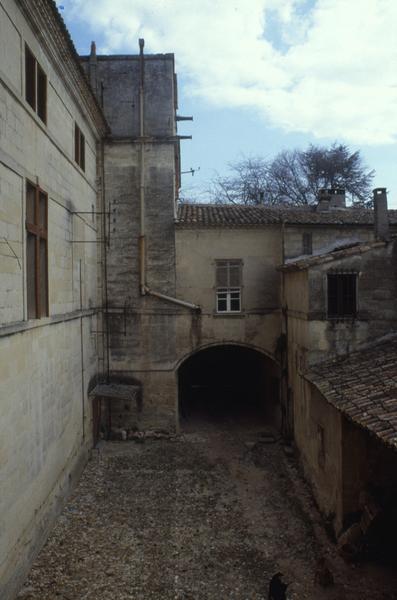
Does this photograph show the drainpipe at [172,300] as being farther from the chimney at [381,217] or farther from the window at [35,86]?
the window at [35,86]

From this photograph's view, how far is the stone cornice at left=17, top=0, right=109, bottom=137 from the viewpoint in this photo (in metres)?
9.71

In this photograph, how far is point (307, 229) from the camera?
17.6 m

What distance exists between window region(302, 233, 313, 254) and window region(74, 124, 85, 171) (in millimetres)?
8047

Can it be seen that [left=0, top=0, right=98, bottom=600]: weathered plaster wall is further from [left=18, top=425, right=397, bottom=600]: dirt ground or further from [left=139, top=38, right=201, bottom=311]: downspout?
[left=139, top=38, right=201, bottom=311]: downspout

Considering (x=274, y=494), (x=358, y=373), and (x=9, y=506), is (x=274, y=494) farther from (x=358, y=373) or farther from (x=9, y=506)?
(x=9, y=506)

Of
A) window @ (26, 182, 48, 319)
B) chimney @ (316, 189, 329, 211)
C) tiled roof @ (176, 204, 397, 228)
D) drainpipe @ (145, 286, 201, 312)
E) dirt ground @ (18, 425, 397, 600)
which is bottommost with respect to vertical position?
dirt ground @ (18, 425, 397, 600)

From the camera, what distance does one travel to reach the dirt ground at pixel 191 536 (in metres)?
9.00

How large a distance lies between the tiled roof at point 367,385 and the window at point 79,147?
9146mm

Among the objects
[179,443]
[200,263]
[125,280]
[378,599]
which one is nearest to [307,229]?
[200,263]

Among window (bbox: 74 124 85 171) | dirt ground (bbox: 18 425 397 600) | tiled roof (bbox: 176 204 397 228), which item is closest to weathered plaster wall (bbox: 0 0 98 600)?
window (bbox: 74 124 85 171)

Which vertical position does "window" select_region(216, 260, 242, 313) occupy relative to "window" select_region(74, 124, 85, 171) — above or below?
below

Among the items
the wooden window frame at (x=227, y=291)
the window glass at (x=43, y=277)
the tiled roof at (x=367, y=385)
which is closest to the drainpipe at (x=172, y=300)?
the wooden window frame at (x=227, y=291)

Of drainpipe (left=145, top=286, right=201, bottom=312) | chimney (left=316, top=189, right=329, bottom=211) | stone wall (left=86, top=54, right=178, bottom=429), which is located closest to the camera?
drainpipe (left=145, top=286, right=201, bottom=312)

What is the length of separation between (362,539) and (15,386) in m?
7.37
